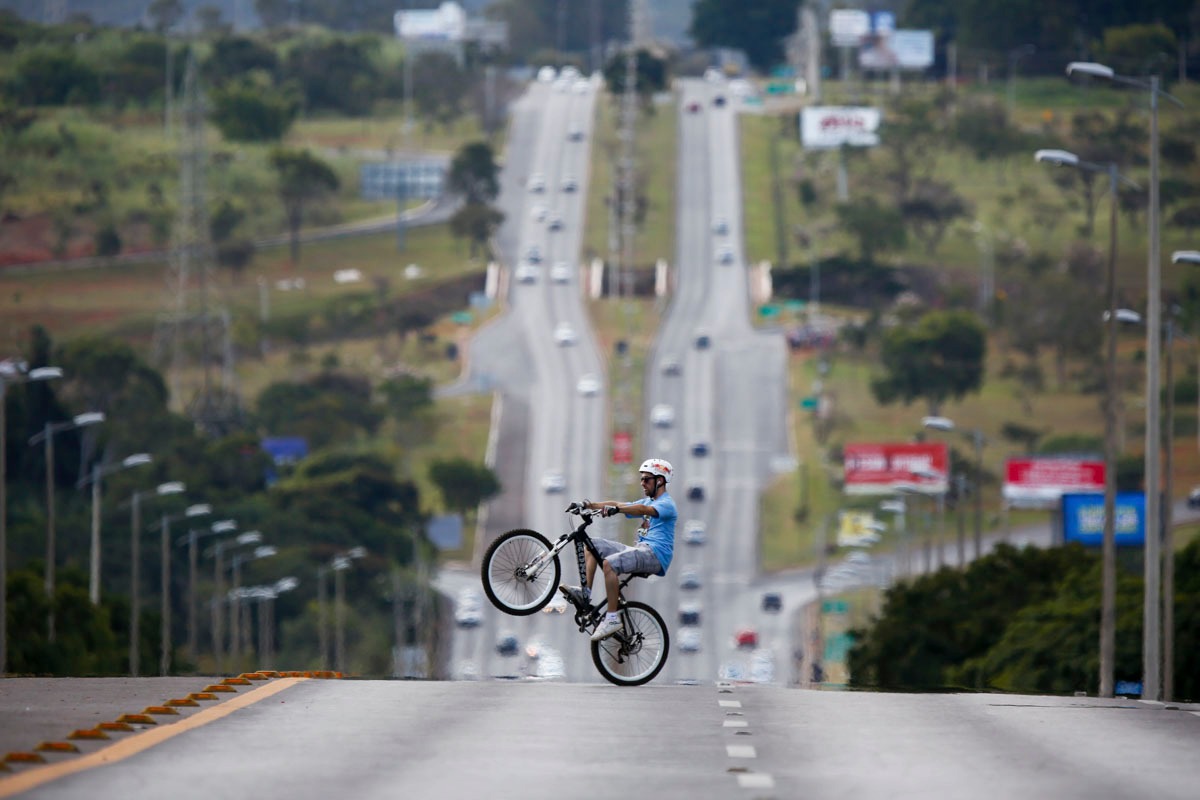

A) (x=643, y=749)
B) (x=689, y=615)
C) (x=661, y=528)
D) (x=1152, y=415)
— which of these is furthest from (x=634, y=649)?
(x=689, y=615)

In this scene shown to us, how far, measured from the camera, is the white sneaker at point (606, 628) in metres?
27.3

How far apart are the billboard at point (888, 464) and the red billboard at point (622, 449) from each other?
753 inches

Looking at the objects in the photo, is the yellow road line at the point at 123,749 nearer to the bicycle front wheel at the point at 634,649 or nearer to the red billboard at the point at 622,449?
the bicycle front wheel at the point at 634,649

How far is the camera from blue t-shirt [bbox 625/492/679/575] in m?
26.6

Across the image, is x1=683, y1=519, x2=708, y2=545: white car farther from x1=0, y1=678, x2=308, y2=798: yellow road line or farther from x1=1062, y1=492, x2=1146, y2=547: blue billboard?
x1=0, y1=678, x2=308, y2=798: yellow road line

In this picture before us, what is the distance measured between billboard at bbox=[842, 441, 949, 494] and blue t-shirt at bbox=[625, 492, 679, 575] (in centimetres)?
15055

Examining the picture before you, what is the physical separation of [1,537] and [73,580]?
122 feet

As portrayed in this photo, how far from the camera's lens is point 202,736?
803 inches

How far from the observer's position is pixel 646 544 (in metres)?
26.9

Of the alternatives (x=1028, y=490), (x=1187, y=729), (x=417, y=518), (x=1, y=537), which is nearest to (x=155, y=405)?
(x=417, y=518)

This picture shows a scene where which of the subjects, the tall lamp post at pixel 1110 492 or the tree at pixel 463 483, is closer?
the tall lamp post at pixel 1110 492

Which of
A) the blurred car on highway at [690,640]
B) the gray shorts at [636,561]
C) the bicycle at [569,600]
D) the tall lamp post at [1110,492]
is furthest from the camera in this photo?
the blurred car on highway at [690,640]

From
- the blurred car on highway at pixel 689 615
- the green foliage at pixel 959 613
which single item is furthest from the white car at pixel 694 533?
the green foliage at pixel 959 613

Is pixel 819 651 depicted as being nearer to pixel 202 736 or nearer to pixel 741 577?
pixel 741 577
